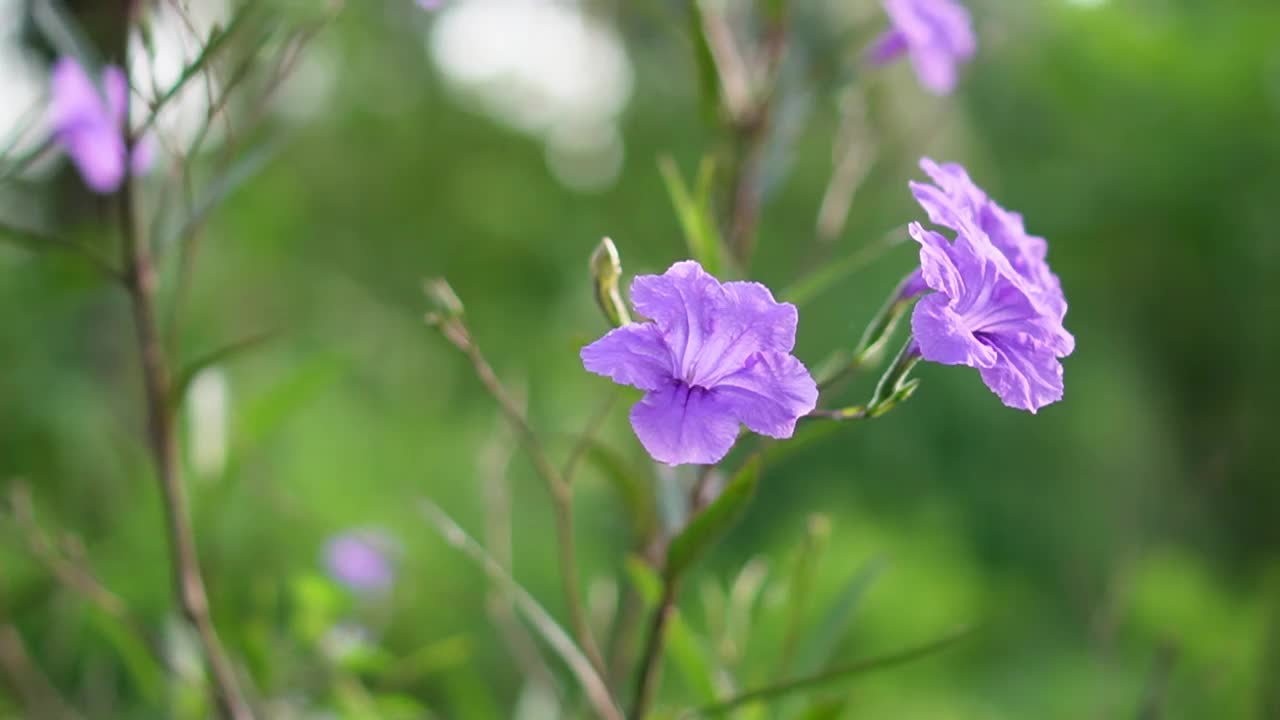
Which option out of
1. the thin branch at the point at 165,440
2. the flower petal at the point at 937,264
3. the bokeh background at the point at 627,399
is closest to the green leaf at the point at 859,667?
the bokeh background at the point at 627,399

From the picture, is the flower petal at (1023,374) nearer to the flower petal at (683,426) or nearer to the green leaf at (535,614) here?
the flower petal at (683,426)

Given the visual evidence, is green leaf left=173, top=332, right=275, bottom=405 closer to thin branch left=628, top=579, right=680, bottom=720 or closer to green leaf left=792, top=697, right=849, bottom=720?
thin branch left=628, top=579, right=680, bottom=720

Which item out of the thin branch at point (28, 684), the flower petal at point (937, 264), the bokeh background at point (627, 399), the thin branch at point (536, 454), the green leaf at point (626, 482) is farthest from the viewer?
the bokeh background at point (627, 399)

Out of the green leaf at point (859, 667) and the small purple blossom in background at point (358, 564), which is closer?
the green leaf at point (859, 667)

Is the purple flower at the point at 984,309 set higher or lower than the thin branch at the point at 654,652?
higher

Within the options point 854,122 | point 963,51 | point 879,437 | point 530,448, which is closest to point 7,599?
point 530,448

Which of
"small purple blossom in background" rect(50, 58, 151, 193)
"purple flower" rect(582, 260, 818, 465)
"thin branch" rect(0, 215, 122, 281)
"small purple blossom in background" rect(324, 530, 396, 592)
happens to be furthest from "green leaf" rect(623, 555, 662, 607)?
"small purple blossom in background" rect(324, 530, 396, 592)

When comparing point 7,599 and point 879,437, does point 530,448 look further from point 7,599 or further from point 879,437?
point 879,437

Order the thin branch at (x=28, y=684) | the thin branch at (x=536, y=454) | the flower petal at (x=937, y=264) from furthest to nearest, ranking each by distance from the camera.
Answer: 1. the thin branch at (x=28, y=684)
2. the thin branch at (x=536, y=454)
3. the flower petal at (x=937, y=264)
